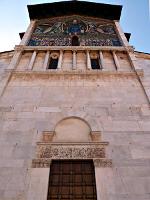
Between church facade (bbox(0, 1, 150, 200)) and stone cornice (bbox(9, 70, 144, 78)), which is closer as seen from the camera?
church facade (bbox(0, 1, 150, 200))

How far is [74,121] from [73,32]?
7822mm

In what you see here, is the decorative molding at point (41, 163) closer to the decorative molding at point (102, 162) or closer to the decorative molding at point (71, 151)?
the decorative molding at point (71, 151)

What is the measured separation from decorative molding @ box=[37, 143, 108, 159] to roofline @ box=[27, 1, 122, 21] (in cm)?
1093

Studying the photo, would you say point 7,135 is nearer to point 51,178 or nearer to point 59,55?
point 51,178

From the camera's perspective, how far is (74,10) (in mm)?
16672

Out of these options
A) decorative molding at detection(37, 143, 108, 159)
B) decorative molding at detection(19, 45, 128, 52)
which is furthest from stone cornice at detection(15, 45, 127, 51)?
decorative molding at detection(37, 143, 108, 159)

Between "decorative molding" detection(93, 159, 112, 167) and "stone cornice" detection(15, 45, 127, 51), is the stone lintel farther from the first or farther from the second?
"stone cornice" detection(15, 45, 127, 51)

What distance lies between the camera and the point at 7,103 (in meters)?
8.38

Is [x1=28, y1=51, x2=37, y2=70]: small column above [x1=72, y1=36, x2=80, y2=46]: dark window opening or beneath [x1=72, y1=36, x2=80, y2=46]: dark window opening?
beneath

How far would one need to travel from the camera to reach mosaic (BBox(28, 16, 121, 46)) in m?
12.8

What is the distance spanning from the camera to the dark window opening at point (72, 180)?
594cm

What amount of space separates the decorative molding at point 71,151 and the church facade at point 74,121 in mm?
24

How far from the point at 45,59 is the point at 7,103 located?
3263 millimetres

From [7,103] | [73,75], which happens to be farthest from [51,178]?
[73,75]
